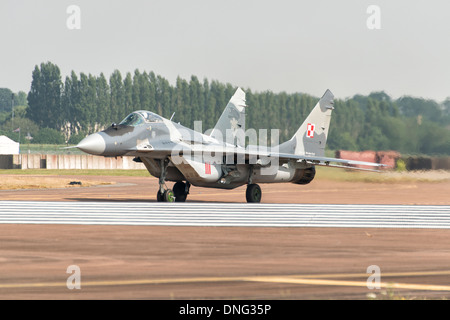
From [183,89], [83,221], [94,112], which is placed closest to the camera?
[83,221]

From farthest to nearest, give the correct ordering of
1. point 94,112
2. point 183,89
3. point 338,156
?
point 94,112 → point 183,89 → point 338,156

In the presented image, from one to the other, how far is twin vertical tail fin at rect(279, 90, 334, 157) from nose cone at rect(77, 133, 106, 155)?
28.5 feet

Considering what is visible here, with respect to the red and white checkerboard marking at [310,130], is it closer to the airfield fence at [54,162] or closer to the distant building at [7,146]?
the airfield fence at [54,162]

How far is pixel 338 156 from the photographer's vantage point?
103 feet

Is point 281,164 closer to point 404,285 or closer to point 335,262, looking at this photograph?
point 335,262

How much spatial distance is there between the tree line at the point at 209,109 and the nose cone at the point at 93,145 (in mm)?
10716

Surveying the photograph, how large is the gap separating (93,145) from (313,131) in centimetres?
1042

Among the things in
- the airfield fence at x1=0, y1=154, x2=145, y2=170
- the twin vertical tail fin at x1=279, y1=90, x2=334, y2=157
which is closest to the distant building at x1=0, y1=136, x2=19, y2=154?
the airfield fence at x1=0, y1=154, x2=145, y2=170

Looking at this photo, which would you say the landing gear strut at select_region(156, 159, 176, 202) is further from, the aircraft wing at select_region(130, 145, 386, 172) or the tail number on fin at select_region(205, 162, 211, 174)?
the tail number on fin at select_region(205, 162, 211, 174)

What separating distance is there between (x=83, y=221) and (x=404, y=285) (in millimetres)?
10174

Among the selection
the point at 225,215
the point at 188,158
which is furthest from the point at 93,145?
the point at 225,215

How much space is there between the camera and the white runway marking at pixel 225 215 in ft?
55.3

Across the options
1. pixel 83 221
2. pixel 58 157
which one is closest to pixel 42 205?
pixel 83 221

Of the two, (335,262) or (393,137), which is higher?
(393,137)
